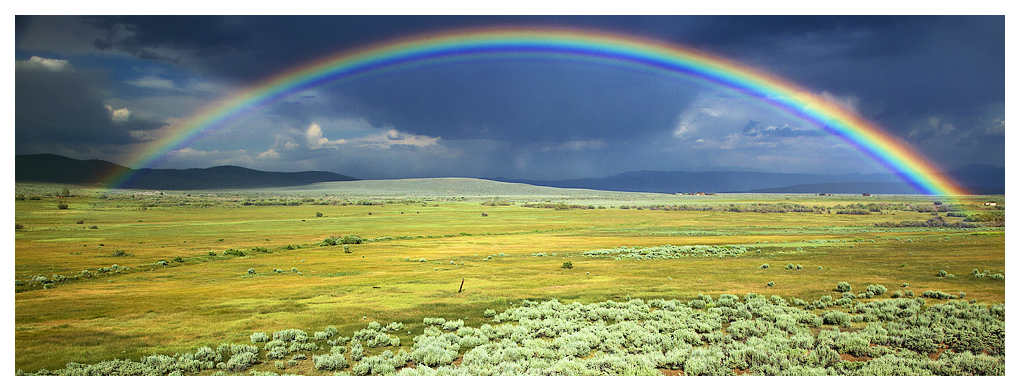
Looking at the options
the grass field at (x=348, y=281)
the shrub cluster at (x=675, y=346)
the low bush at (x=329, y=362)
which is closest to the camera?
the shrub cluster at (x=675, y=346)

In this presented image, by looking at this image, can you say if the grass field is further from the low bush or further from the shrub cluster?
the shrub cluster

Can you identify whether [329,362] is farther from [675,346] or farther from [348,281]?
[348,281]

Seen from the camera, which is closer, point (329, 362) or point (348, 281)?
point (329, 362)

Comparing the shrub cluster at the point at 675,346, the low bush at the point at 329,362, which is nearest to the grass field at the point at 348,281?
the low bush at the point at 329,362

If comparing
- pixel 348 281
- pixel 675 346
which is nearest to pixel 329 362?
pixel 675 346

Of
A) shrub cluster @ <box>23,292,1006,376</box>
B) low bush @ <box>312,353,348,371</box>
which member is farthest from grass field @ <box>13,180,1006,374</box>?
shrub cluster @ <box>23,292,1006,376</box>

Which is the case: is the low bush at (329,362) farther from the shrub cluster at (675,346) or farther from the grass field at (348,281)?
the grass field at (348,281)

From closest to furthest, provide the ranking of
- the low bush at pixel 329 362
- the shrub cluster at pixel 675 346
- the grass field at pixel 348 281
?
the shrub cluster at pixel 675 346 → the low bush at pixel 329 362 → the grass field at pixel 348 281

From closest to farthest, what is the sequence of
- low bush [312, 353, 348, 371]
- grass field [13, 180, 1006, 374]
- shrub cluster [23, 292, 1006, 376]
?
1. shrub cluster [23, 292, 1006, 376]
2. low bush [312, 353, 348, 371]
3. grass field [13, 180, 1006, 374]

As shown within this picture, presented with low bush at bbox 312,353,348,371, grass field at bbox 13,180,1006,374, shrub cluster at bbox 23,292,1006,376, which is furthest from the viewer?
grass field at bbox 13,180,1006,374

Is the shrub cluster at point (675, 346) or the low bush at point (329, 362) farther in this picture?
the low bush at point (329, 362)

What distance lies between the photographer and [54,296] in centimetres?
1783

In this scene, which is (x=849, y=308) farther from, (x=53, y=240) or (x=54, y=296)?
(x=53, y=240)

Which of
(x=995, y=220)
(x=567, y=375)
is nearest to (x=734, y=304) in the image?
(x=567, y=375)
